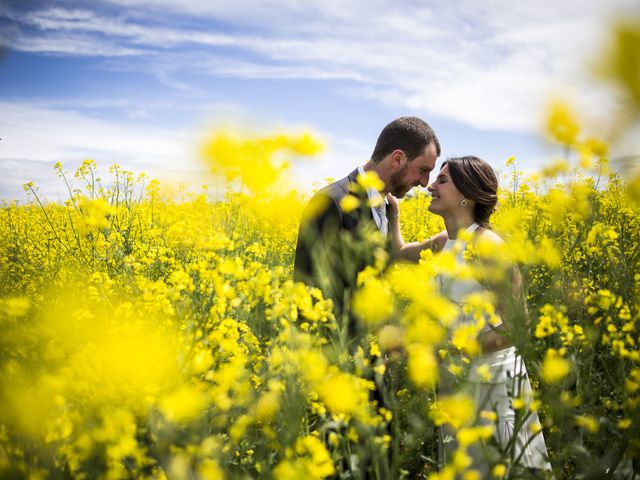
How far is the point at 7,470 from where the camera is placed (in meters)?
1.00

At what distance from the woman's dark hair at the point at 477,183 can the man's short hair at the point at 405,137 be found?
0.67 ft

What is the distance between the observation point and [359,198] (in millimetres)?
2209

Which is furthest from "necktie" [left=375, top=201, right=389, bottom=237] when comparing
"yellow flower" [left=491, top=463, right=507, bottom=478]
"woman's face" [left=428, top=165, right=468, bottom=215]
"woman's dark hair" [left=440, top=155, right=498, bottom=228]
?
"yellow flower" [left=491, top=463, right=507, bottom=478]

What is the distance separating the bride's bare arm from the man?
8cm

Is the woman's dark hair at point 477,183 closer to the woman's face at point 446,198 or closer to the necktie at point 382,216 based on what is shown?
the woman's face at point 446,198

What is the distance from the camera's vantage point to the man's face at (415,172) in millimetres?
2484

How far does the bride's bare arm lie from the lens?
264 cm

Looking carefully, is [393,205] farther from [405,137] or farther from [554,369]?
[554,369]

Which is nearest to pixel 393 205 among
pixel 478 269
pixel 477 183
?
pixel 477 183

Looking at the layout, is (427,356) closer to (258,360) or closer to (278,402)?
(278,402)

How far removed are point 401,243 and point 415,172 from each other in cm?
52

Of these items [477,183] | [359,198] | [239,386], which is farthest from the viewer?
[477,183]

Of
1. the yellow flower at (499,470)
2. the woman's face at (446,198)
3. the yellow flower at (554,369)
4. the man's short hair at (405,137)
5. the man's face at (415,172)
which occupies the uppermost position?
the man's short hair at (405,137)

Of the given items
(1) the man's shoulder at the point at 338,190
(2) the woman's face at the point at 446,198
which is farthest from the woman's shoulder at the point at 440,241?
(1) the man's shoulder at the point at 338,190
